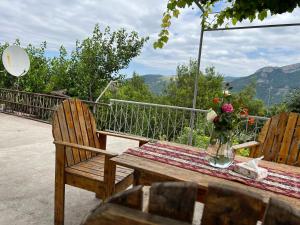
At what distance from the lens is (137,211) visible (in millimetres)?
581

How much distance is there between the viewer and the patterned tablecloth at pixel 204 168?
163cm

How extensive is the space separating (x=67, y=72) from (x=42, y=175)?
27.4 feet

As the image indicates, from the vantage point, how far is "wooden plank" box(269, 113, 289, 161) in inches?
116

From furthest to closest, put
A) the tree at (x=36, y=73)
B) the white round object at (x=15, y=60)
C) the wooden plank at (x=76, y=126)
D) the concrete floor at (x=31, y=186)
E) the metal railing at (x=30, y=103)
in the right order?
the tree at (x=36, y=73) → the white round object at (x=15, y=60) → the metal railing at (x=30, y=103) → the wooden plank at (x=76, y=126) → the concrete floor at (x=31, y=186)

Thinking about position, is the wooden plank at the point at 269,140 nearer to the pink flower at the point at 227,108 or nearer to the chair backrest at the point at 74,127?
the pink flower at the point at 227,108

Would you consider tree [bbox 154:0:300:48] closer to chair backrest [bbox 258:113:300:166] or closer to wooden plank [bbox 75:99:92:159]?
chair backrest [bbox 258:113:300:166]

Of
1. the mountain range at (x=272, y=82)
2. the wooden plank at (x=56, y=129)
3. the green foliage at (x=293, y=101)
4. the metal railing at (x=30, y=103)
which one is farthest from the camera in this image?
the green foliage at (x=293, y=101)

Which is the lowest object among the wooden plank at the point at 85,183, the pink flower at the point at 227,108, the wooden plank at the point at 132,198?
the wooden plank at the point at 85,183

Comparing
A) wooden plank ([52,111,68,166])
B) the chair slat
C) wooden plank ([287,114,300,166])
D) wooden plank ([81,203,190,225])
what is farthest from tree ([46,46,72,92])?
wooden plank ([81,203,190,225])

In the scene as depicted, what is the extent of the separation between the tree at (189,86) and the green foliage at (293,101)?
10.4 metres

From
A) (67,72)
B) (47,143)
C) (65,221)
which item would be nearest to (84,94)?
(67,72)

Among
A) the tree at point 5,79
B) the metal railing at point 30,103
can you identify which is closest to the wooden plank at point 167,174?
the metal railing at point 30,103

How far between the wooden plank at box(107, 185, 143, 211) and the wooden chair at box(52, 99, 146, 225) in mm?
1410

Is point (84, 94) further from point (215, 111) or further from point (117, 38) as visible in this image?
point (215, 111)
